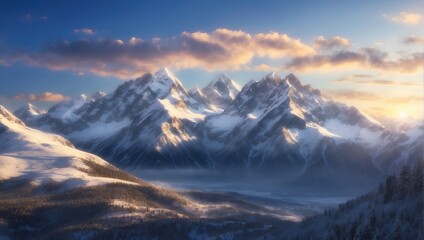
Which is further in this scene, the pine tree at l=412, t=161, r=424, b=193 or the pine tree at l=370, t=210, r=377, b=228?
the pine tree at l=412, t=161, r=424, b=193

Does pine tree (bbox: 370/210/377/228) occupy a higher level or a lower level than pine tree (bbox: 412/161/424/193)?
lower

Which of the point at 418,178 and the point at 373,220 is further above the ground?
the point at 418,178

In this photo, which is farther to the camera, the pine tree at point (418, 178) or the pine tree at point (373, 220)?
the pine tree at point (418, 178)

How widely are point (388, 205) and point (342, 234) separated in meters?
17.6

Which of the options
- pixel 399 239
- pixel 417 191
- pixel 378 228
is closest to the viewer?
pixel 399 239

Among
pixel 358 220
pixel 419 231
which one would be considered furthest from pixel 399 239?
pixel 358 220

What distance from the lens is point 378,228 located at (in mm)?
181750

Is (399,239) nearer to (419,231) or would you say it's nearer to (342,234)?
(419,231)

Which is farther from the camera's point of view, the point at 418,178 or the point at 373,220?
the point at 418,178

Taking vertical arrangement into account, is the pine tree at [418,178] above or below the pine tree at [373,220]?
above

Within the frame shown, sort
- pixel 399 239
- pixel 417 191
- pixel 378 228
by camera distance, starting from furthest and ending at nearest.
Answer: pixel 417 191 → pixel 378 228 → pixel 399 239

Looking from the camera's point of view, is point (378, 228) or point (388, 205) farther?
point (388, 205)

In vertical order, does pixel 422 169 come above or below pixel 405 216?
above

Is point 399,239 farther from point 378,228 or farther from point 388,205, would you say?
point 388,205
